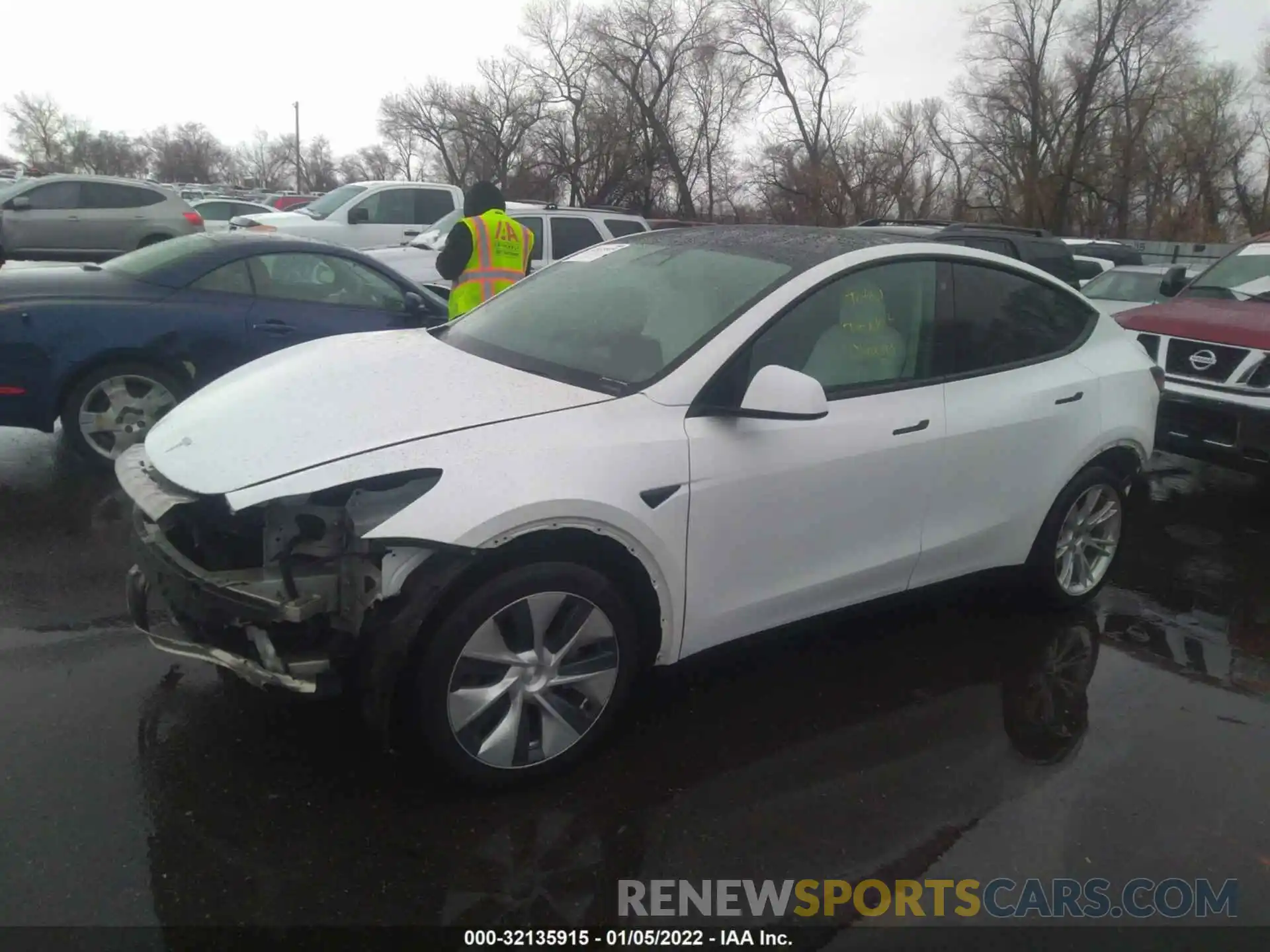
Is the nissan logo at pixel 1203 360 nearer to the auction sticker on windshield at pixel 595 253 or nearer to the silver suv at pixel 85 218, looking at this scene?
the auction sticker on windshield at pixel 595 253

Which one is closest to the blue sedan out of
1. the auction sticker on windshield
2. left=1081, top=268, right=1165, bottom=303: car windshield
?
the auction sticker on windshield

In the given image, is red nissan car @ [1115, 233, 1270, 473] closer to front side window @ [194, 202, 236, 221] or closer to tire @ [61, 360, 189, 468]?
tire @ [61, 360, 189, 468]

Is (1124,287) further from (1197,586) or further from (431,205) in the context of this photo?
(431,205)

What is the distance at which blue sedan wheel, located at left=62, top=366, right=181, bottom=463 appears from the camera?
580 centimetres

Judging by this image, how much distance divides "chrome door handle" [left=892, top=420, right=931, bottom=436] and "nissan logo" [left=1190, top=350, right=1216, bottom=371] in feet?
13.0

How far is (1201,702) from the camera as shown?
3.99 meters

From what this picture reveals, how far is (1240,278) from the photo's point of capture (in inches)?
305

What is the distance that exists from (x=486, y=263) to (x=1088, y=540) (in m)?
4.11

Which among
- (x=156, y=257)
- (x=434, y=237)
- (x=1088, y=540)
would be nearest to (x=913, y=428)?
(x=1088, y=540)

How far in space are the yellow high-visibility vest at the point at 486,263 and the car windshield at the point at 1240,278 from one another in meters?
5.30

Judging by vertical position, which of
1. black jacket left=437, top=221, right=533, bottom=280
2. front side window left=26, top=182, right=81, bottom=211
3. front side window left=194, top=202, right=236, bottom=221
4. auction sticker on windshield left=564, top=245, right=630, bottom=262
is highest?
front side window left=194, top=202, right=236, bottom=221

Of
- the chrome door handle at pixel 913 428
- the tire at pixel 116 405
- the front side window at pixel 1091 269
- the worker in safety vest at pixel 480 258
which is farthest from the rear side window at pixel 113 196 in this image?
the chrome door handle at pixel 913 428

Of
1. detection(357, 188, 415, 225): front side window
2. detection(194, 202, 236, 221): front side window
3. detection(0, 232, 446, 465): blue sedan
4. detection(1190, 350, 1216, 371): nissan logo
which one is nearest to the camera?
detection(0, 232, 446, 465): blue sedan

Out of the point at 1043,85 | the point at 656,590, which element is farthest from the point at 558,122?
the point at 656,590
